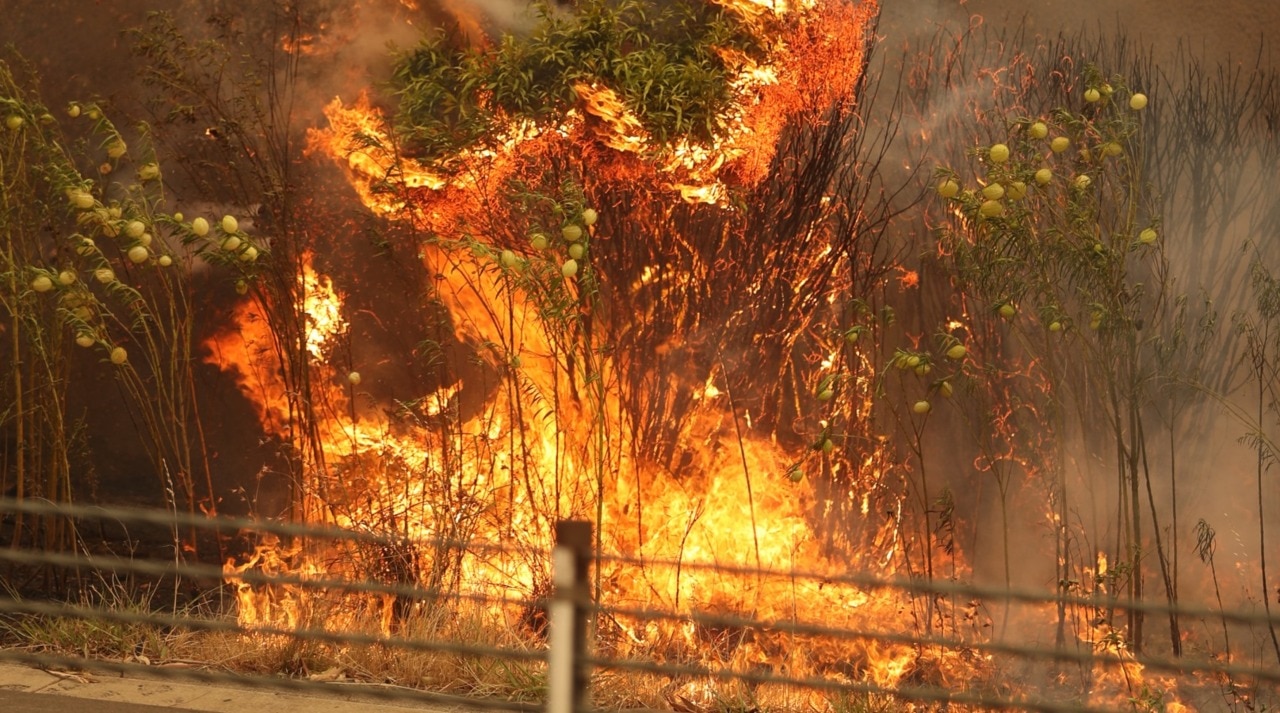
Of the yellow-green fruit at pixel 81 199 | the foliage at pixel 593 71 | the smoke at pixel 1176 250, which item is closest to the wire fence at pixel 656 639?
the smoke at pixel 1176 250

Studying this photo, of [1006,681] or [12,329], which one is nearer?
[1006,681]

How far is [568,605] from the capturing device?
197 centimetres

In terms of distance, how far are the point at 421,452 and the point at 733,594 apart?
1242 millimetres

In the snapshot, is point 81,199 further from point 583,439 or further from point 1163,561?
point 1163,561

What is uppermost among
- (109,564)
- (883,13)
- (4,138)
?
(883,13)

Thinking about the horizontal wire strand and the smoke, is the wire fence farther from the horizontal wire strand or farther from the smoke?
the smoke

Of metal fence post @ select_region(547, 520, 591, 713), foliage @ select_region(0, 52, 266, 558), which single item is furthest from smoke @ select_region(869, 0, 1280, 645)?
metal fence post @ select_region(547, 520, 591, 713)

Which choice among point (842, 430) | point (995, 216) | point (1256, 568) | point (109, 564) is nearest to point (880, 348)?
point (842, 430)

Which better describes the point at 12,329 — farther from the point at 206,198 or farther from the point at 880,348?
the point at 880,348

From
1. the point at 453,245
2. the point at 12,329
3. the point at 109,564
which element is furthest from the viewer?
the point at 12,329

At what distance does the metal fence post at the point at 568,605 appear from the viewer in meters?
1.94

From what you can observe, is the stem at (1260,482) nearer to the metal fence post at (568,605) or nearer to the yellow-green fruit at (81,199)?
the metal fence post at (568,605)

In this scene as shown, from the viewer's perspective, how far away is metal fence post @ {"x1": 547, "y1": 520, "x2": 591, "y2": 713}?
1.94 metres

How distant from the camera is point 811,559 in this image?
4.91 meters
